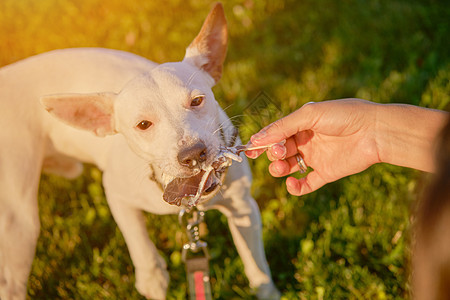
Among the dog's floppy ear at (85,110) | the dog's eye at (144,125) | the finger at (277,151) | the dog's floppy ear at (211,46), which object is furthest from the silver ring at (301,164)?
the dog's floppy ear at (85,110)

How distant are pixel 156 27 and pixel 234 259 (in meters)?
A: 3.22

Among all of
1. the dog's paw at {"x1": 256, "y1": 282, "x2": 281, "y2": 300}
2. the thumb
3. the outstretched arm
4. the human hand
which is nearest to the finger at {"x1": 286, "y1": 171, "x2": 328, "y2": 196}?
the human hand

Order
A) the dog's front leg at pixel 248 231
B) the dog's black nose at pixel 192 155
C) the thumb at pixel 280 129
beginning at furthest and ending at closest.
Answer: the dog's front leg at pixel 248 231 < the thumb at pixel 280 129 < the dog's black nose at pixel 192 155

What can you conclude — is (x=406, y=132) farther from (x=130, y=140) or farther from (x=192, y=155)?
(x=130, y=140)

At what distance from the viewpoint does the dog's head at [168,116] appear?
1.86 metres

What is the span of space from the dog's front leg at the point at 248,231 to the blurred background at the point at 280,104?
0.12 metres

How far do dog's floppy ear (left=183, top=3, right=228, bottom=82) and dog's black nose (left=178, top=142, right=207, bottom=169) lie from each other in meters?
0.63

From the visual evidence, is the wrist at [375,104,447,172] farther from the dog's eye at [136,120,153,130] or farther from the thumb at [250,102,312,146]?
the dog's eye at [136,120,153,130]

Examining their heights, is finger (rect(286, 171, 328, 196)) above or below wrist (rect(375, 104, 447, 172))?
below

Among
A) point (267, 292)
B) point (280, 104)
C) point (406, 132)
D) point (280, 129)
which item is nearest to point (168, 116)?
point (280, 129)

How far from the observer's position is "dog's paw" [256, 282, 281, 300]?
2583mm

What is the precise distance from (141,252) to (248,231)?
0.66m

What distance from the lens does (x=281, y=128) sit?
1.93 m

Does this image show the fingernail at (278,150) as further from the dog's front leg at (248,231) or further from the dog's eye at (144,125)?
the dog's eye at (144,125)
